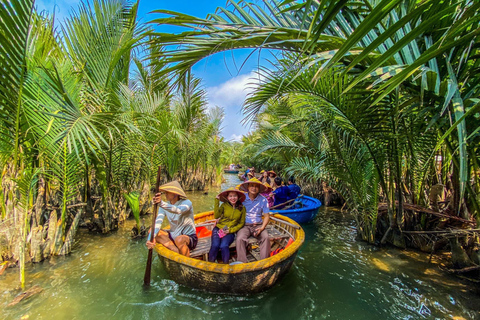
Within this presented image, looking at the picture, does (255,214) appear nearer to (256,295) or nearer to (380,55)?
(256,295)

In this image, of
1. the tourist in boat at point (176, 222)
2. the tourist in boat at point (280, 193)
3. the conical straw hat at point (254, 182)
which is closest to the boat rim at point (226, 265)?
the tourist in boat at point (176, 222)

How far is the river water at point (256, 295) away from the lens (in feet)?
9.09

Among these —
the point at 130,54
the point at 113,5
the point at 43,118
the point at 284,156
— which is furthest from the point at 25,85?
the point at 284,156

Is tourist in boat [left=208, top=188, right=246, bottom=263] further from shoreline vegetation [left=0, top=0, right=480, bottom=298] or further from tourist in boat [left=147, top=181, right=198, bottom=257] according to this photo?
shoreline vegetation [left=0, top=0, right=480, bottom=298]

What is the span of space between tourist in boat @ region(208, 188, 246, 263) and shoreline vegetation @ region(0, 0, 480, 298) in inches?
53.6

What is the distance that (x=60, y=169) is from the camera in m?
3.46

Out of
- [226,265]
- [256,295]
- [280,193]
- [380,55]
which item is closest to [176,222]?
[226,265]

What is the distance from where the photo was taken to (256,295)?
305 centimetres

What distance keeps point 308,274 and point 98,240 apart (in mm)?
4330

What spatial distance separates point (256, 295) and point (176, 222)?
5.33 feet

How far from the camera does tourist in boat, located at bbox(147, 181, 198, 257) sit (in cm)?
330

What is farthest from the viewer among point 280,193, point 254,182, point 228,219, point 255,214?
point 280,193

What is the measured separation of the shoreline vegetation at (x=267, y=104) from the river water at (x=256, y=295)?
15.3 inches

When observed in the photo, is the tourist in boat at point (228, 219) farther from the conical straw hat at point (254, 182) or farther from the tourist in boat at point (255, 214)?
the conical straw hat at point (254, 182)
